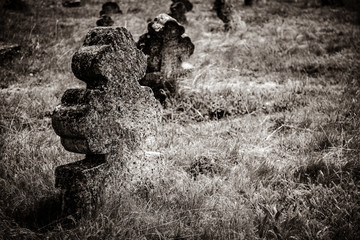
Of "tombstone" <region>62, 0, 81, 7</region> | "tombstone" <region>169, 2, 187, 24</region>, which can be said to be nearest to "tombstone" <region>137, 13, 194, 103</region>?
"tombstone" <region>169, 2, 187, 24</region>

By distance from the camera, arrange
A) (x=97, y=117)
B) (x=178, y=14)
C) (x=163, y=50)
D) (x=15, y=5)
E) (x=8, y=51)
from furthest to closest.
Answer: (x=15, y=5) → (x=178, y=14) → (x=8, y=51) → (x=163, y=50) → (x=97, y=117)

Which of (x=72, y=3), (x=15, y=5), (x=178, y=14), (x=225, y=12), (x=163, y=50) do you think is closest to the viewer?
(x=163, y=50)

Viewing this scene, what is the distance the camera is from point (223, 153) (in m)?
3.39

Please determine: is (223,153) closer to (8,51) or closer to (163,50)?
(163,50)

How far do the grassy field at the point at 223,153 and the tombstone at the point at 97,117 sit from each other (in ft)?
0.57

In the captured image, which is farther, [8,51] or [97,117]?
[8,51]

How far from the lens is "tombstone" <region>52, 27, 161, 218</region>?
215cm

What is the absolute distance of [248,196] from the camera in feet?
8.66

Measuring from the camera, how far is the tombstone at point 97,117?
7.04ft

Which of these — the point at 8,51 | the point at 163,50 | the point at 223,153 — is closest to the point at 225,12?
the point at 163,50

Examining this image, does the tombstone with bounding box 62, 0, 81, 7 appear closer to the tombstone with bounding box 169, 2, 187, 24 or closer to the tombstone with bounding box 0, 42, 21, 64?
the tombstone with bounding box 169, 2, 187, 24

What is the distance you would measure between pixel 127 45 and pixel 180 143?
1.53 m

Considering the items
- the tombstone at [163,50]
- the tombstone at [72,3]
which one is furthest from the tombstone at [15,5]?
the tombstone at [163,50]

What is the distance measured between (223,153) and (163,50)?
8.05 feet
